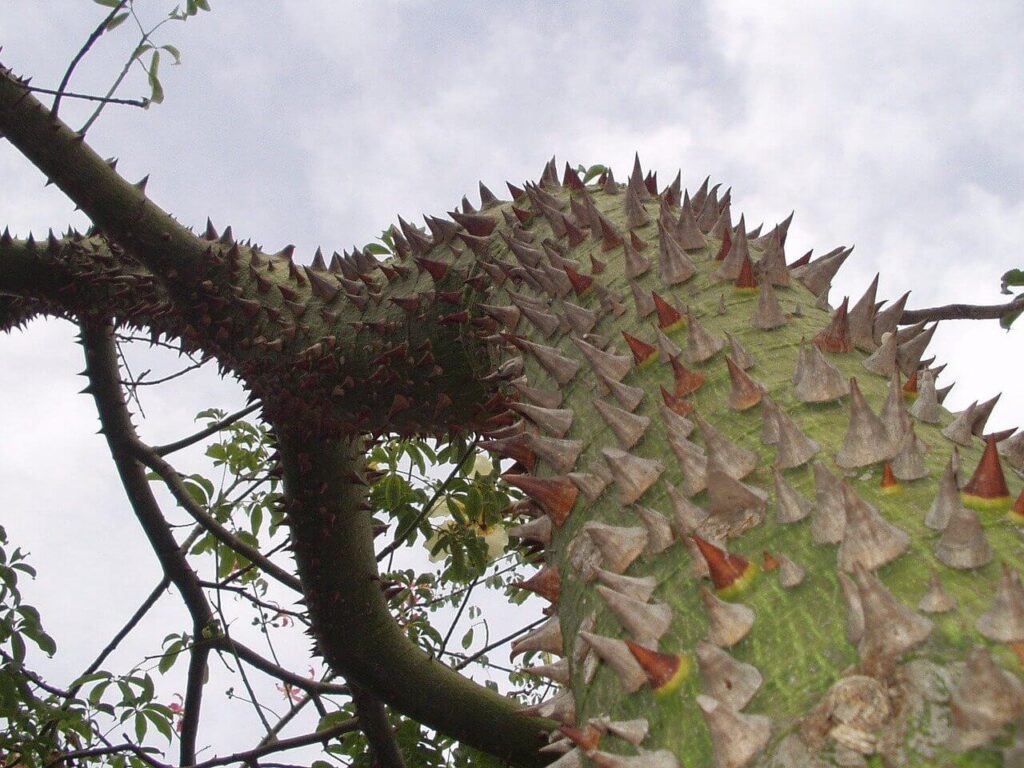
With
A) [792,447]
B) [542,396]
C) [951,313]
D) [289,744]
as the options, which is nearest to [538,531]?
[542,396]

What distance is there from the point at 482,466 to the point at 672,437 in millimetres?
2483

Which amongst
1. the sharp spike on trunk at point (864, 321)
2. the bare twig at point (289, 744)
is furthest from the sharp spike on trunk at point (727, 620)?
the bare twig at point (289, 744)

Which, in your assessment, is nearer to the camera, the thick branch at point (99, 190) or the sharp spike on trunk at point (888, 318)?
the sharp spike on trunk at point (888, 318)

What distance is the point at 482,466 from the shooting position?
3506 millimetres

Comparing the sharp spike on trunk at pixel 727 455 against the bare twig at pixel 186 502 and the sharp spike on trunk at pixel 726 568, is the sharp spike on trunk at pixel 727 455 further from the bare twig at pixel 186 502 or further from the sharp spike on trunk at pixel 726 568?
the bare twig at pixel 186 502

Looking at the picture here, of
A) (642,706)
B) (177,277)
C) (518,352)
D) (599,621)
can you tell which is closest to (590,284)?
(518,352)

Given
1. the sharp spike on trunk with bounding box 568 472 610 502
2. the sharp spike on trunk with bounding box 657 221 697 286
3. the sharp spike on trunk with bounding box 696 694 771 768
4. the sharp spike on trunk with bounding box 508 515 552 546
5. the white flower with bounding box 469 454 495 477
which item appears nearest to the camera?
the sharp spike on trunk with bounding box 696 694 771 768

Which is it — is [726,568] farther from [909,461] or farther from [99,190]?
[99,190]

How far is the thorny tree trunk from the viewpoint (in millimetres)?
717

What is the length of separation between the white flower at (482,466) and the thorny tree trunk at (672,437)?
1.09 m

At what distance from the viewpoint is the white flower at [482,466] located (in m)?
3.45

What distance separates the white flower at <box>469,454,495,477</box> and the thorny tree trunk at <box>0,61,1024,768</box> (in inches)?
43.0

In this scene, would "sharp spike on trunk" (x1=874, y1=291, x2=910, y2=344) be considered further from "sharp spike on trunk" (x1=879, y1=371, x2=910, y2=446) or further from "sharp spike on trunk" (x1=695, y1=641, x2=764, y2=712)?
"sharp spike on trunk" (x1=695, y1=641, x2=764, y2=712)

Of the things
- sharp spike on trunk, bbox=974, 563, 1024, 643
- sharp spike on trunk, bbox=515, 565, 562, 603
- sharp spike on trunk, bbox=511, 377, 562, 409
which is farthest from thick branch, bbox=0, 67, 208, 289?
sharp spike on trunk, bbox=974, 563, 1024, 643
